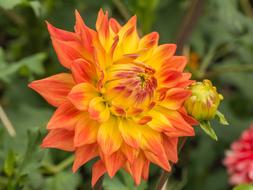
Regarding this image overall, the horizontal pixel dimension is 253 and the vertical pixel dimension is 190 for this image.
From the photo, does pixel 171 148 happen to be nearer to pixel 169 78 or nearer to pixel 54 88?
pixel 169 78

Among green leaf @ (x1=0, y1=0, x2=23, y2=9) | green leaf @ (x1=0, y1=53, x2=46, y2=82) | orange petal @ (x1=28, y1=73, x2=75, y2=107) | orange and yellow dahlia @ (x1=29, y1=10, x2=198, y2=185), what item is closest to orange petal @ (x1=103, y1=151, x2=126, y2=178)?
orange and yellow dahlia @ (x1=29, y1=10, x2=198, y2=185)

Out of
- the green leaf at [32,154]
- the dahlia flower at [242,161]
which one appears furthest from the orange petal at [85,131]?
the dahlia flower at [242,161]

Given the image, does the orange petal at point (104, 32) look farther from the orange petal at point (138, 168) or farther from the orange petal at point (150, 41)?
the orange petal at point (138, 168)

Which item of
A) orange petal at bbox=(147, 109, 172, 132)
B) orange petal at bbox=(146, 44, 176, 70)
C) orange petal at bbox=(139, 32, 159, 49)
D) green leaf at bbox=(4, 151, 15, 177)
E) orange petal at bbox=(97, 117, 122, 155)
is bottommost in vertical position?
green leaf at bbox=(4, 151, 15, 177)

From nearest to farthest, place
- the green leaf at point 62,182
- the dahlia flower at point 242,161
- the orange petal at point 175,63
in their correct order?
the orange petal at point 175,63 < the green leaf at point 62,182 < the dahlia flower at point 242,161

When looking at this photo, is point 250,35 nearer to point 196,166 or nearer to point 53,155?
point 196,166

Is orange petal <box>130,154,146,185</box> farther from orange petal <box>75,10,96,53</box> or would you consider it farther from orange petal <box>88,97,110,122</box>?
orange petal <box>75,10,96,53</box>

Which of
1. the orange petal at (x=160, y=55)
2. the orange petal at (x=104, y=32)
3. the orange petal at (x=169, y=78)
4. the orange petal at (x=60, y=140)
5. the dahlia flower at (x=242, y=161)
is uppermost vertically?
the orange petal at (x=104, y=32)
